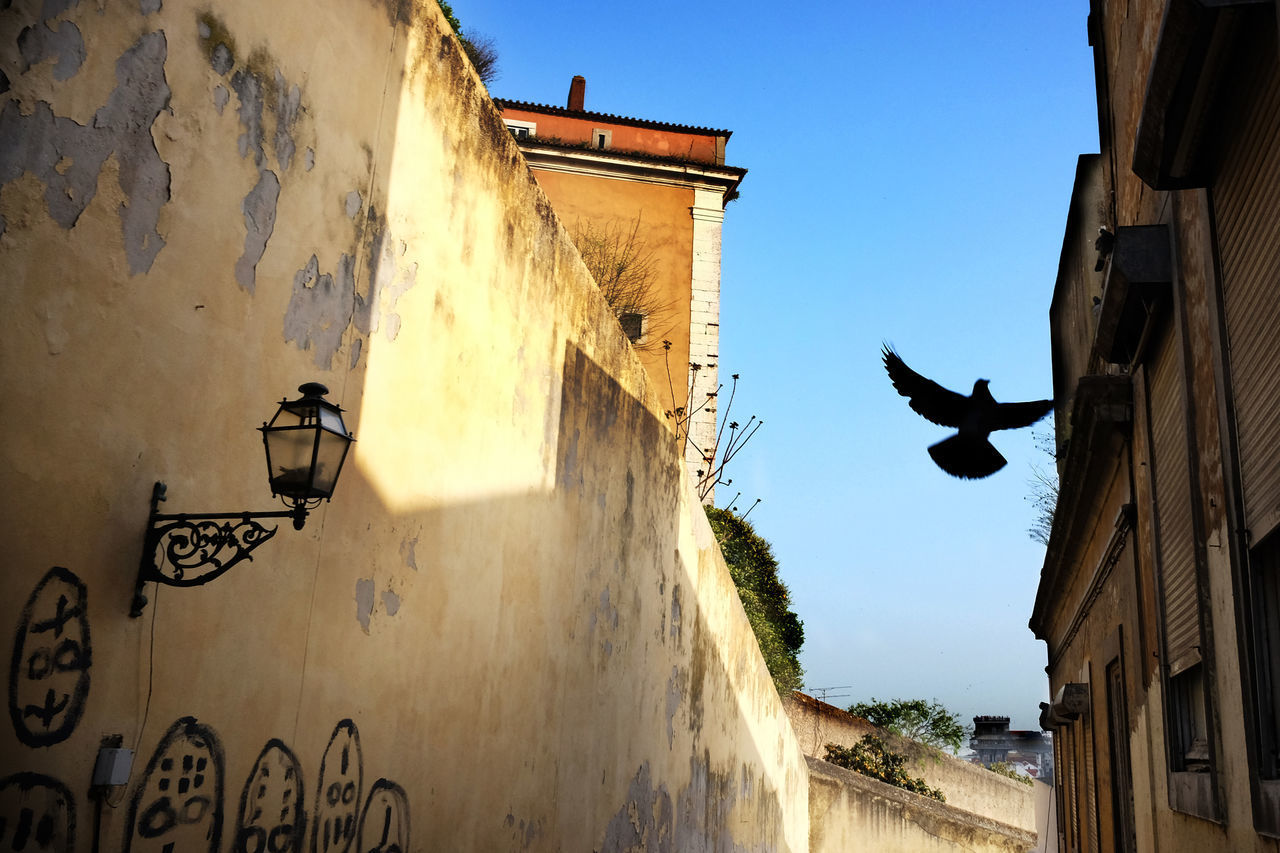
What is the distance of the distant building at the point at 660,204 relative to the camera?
17672mm

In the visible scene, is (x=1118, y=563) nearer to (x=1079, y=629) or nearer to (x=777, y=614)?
(x=1079, y=629)

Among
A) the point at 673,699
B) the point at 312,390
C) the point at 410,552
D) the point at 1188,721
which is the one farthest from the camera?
the point at 673,699

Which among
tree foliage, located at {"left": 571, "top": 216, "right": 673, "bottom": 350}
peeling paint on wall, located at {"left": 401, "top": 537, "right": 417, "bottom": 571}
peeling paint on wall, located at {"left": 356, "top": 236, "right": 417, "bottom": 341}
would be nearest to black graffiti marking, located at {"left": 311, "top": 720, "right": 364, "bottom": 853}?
peeling paint on wall, located at {"left": 401, "top": 537, "right": 417, "bottom": 571}

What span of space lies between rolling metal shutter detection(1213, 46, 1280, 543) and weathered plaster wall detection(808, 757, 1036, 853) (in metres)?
11.5

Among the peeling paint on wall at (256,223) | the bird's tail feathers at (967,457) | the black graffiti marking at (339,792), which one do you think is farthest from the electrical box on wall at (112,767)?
the bird's tail feathers at (967,457)

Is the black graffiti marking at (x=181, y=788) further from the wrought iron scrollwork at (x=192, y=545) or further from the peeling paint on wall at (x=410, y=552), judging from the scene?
the peeling paint on wall at (x=410, y=552)

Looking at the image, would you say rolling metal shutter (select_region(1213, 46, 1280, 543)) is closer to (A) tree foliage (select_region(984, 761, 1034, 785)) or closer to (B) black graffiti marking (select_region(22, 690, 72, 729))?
(B) black graffiti marking (select_region(22, 690, 72, 729))

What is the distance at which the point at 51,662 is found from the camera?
8.46 feet

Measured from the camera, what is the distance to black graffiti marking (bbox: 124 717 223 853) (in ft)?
9.29

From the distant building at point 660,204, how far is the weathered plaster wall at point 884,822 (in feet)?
18.6

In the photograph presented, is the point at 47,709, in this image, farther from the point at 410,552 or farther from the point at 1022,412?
the point at 1022,412

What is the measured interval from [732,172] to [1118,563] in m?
13.2

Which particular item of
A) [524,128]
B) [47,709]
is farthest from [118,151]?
[524,128]

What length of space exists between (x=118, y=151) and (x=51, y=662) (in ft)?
4.34
